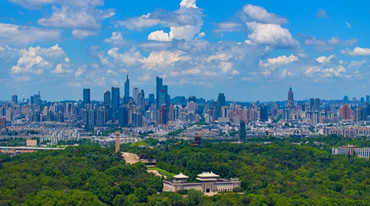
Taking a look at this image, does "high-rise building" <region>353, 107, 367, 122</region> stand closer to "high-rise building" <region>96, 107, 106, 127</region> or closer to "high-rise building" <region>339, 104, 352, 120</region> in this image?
"high-rise building" <region>339, 104, 352, 120</region>

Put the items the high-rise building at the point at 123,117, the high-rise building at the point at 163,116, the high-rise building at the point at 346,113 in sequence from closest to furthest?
1. the high-rise building at the point at 123,117
2. the high-rise building at the point at 163,116
3. the high-rise building at the point at 346,113

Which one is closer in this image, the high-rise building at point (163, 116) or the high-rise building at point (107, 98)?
the high-rise building at point (163, 116)

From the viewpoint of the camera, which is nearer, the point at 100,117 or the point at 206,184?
the point at 206,184

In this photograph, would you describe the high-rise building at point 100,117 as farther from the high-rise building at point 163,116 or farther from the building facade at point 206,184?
the building facade at point 206,184

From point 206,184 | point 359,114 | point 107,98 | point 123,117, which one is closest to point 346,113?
point 359,114

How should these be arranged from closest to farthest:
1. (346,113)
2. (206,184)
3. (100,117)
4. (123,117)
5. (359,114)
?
(206,184), (100,117), (123,117), (359,114), (346,113)

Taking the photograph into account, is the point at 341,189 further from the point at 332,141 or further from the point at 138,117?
the point at 138,117

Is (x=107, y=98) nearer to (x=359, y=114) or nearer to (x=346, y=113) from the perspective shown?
(x=346, y=113)

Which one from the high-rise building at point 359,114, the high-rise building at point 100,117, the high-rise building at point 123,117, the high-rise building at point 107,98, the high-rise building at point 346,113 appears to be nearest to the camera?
the high-rise building at point 100,117

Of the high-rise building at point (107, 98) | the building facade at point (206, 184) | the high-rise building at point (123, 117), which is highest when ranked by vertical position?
the high-rise building at point (107, 98)

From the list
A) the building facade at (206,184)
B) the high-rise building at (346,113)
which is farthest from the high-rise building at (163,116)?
the building facade at (206,184)

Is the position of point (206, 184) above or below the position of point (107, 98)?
below

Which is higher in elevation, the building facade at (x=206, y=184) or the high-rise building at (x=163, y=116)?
the high-rise building at (x=163, y=116)
